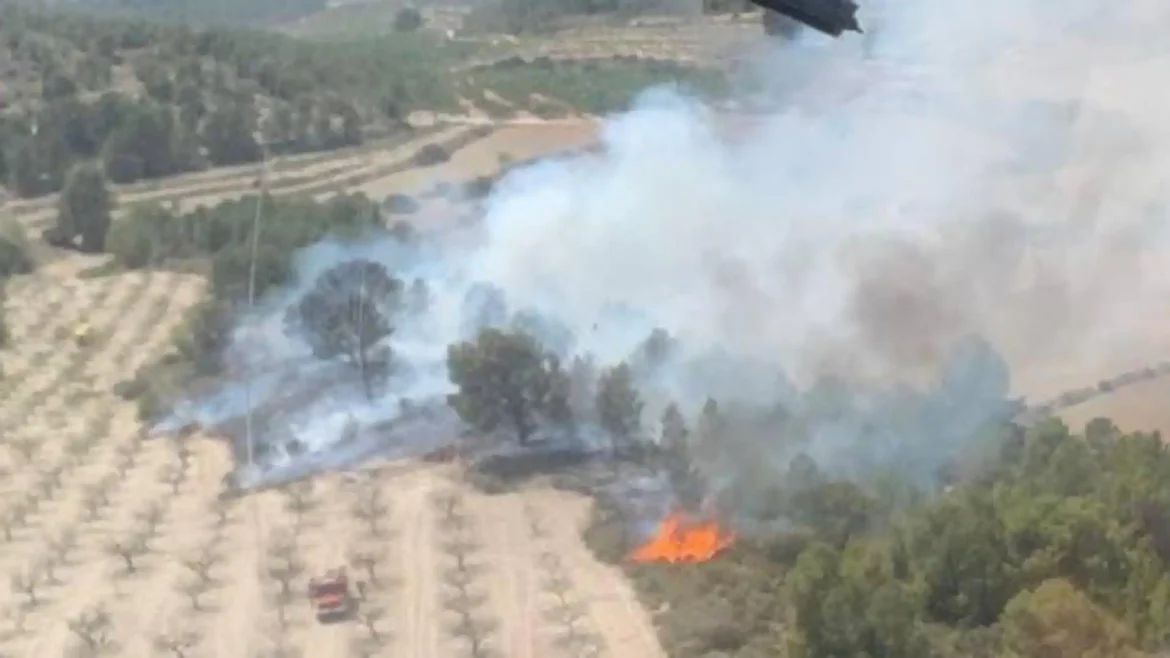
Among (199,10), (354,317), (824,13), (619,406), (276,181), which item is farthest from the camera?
(199,10)

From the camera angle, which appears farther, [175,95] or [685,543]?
[175,95]

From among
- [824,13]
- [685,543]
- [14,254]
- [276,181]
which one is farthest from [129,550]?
[276,181]

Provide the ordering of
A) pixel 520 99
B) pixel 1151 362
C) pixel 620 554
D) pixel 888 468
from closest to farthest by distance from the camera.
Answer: pixel 620 554 → pixel 888 468 → pixel 1151 362 → pixel 520 99

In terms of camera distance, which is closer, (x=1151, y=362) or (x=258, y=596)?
(x=258, y=596)

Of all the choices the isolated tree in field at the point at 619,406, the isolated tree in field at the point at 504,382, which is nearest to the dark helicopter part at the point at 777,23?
the isolated tree in field at the point at 619,406

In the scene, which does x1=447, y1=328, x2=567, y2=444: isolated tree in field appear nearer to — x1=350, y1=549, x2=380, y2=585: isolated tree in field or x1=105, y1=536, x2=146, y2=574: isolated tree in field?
x1=350, y1=549, x2=380, y2=585: isolated tree in field

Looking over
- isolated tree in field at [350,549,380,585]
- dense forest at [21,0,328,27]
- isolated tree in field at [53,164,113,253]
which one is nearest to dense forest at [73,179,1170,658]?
isolated tree in field at [350,549,380,585]

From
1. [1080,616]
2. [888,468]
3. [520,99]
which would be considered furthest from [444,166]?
[1080,616]

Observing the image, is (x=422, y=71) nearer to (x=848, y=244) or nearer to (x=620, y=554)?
(x=848, y=244)

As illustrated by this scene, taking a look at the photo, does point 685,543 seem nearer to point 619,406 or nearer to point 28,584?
point 619,406
